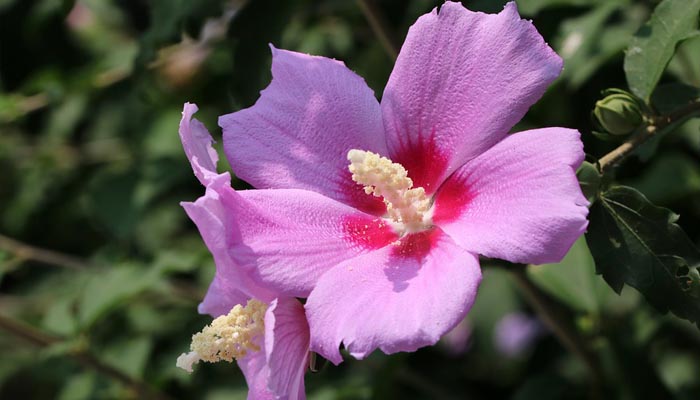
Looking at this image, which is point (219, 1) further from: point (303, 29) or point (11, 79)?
point (11, 79)

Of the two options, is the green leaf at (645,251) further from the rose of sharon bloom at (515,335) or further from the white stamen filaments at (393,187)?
the rose of sharon bloom at (515,335)

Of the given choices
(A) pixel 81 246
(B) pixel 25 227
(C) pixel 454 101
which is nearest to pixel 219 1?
(C) pixel 454 101

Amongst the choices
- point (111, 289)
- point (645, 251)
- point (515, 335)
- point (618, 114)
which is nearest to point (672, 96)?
point (618, 114)

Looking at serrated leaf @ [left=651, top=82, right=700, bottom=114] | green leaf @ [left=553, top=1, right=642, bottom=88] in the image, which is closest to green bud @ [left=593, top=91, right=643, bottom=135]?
serrated leaf @ [left=651, top=82, right=700, bottom=114]

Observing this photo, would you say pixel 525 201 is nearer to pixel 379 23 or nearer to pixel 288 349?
pixel 288 349

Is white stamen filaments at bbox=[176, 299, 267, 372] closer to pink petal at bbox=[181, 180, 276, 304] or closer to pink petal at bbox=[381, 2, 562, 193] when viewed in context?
pink petal at bbox=[181, 180, 276, 304]

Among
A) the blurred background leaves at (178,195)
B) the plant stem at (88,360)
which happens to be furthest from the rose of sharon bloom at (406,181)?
the plant stem at (88,360)
